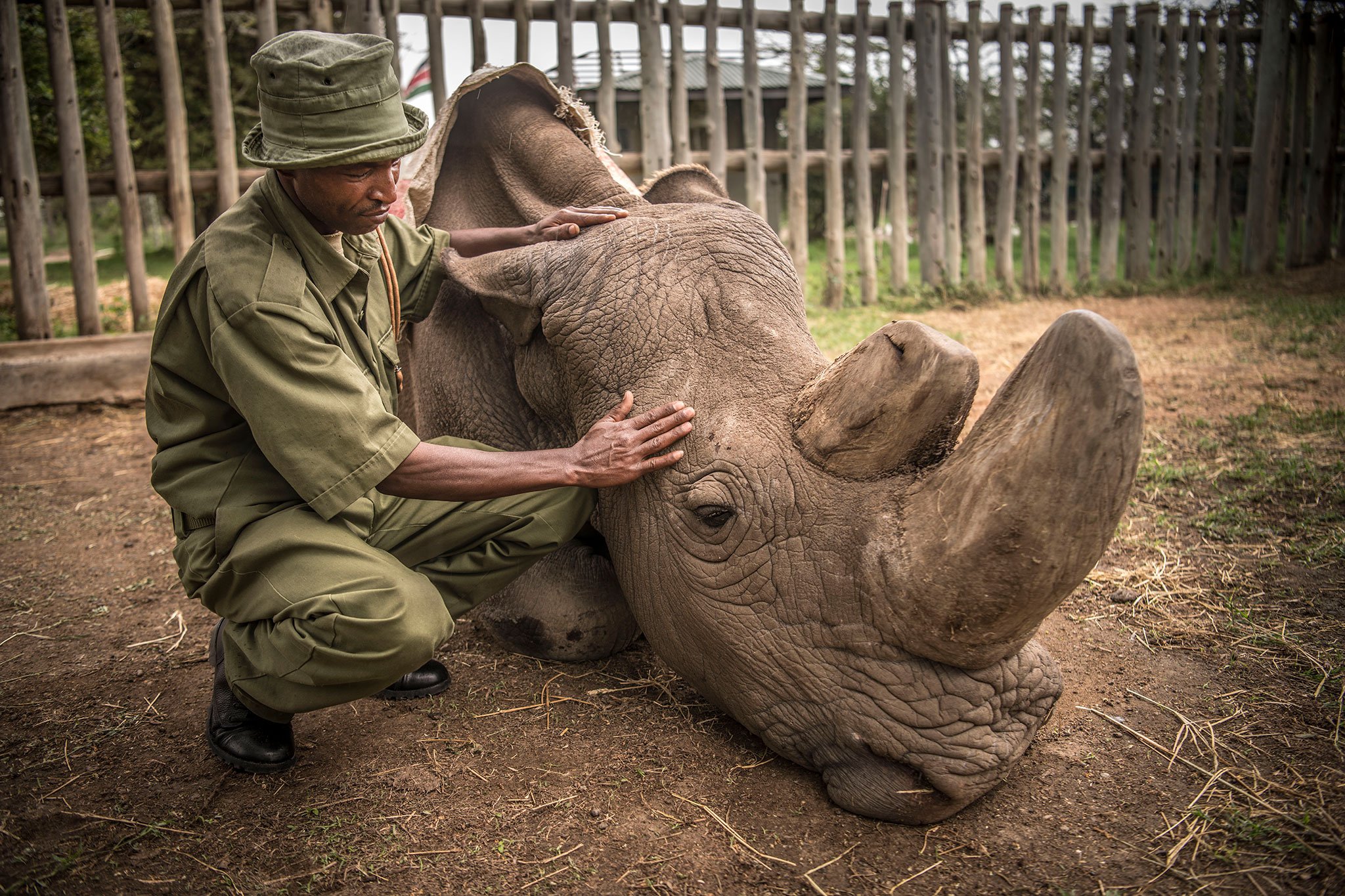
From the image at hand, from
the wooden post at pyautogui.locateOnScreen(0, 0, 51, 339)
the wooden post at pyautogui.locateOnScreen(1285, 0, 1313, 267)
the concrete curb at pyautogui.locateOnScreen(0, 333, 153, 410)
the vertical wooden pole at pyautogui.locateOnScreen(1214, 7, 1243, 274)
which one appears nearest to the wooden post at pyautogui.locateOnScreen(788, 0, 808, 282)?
the vertical wooden pole at pyautogui.locateOnScreen(1214, 7, 1243, 274)

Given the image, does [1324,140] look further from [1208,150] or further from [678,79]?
[678,79]

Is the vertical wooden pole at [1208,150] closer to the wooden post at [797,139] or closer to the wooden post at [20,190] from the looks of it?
the wooden post at [797,139]

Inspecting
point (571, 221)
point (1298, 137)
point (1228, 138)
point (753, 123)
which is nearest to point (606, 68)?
point (753, 123)

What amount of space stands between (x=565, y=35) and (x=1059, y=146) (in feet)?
19.2

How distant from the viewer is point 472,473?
278 cm

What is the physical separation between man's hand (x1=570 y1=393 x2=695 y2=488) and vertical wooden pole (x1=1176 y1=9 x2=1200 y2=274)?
1102 cm

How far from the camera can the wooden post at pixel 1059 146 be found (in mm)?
10828

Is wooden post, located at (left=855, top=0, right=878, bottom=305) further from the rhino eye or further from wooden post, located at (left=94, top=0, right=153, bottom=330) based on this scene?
the rhino eye

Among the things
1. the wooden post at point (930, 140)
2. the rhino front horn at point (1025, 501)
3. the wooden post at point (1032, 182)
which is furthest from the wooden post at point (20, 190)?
the wooden post at point (1032, 182)

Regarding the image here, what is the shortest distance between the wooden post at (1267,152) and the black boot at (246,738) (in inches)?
490

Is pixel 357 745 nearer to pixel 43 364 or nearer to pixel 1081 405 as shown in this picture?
pixel 1081 405

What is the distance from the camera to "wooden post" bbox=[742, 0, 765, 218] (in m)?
9.32

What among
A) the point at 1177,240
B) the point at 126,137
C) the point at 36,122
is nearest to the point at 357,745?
the point at 126,137

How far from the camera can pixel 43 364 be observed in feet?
24.4
